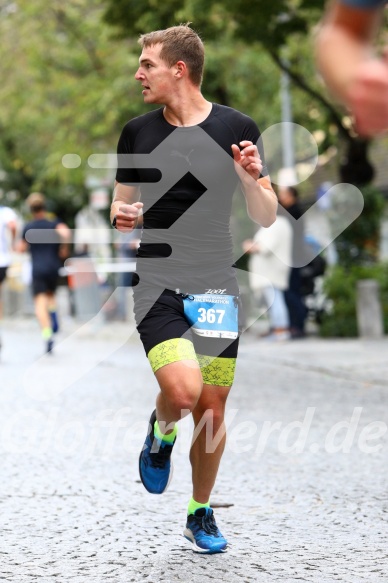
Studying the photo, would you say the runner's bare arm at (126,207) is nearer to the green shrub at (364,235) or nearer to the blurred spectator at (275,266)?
the blurred spectator at (275,266)

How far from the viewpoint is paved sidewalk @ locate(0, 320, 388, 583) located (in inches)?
180

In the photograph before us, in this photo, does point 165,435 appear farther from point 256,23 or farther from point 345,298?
point 345,298

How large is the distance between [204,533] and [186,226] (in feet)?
3.79

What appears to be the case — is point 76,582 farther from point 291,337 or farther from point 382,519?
point 291,337

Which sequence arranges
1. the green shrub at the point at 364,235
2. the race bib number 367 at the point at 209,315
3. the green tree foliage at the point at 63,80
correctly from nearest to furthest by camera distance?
the race bib number 367 at the point at 209,315 < the green shrub at the point at 364,235 < the green tree foliage at the point at 63,80

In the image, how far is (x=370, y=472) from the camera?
6637 millimetres

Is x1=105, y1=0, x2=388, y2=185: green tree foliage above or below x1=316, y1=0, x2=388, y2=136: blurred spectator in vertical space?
above

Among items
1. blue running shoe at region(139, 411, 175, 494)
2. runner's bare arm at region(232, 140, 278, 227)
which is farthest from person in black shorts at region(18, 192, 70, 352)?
runner's bare arm at region(232, 140, 278, 227)

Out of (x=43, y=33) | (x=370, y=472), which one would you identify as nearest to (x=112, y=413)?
(x=370, y=472)

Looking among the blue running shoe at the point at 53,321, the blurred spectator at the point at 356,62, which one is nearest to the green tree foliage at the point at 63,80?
the blue running shoe at the point at 53,321

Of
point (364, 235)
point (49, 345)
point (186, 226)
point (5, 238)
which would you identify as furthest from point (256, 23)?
point (186, 226)

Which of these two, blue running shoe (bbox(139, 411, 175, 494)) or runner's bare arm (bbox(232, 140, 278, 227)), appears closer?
runner's bare arm (bbox(232, 140, 278, 227))

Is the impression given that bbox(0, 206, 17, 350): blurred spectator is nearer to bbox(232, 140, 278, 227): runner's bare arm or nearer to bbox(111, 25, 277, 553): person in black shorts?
bbox(111, 25, 277, 553): person in black shorts

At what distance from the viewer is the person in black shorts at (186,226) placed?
179 inches
